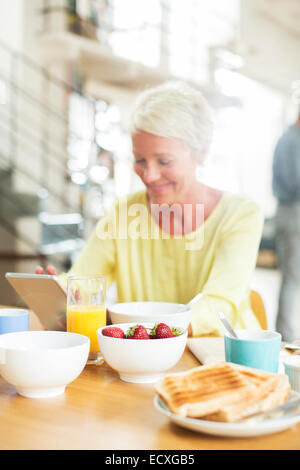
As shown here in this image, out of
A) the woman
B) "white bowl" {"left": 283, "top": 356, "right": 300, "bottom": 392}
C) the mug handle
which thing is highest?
the woman

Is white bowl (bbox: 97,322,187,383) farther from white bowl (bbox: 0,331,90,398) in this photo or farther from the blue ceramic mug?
the blue ceramic mug

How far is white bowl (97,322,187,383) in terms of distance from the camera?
73cm

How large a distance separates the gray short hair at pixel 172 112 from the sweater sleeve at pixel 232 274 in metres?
0.25

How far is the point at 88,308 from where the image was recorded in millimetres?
907

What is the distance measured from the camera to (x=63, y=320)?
104 cm

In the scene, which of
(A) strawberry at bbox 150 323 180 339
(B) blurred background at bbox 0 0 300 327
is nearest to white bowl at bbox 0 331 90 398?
(A) strawberry at bbox 150 323 180 339

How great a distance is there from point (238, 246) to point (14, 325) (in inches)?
23.5

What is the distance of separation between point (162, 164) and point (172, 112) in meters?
0.14

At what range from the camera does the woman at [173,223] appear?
4.34ft

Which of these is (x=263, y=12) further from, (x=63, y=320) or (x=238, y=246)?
(x=63, y=320)

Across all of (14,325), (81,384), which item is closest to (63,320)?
(14,325)

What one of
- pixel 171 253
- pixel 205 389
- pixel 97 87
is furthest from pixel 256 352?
pixel 97 87

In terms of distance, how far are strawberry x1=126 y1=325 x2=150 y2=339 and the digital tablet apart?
0.75 feet

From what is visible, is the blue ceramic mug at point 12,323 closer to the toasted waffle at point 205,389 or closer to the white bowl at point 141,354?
the white bowl at point 141,354
